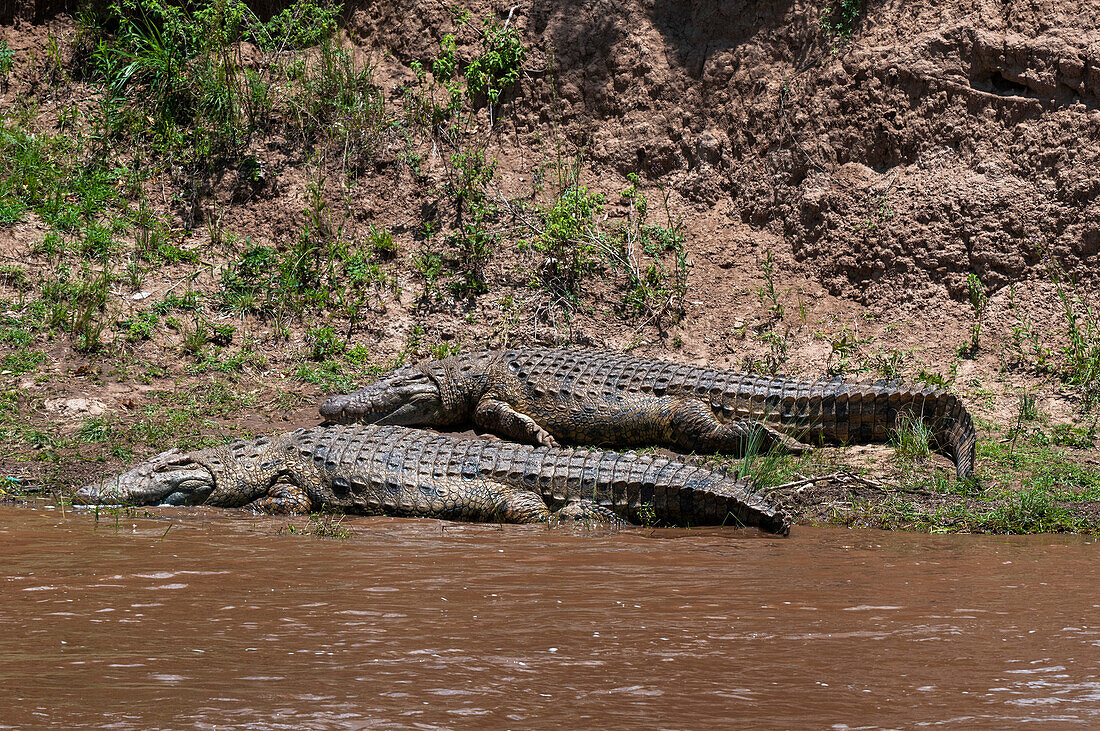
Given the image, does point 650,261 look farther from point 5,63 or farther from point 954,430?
point 5,63

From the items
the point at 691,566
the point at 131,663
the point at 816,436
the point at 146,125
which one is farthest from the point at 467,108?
the point at 131,663

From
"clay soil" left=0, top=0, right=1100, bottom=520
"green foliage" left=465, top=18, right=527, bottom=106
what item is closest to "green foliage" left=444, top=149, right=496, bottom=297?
"clay soil" left=0, top=0, right=1100, bottom=520

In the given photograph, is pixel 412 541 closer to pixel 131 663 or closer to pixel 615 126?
pixel 131 663

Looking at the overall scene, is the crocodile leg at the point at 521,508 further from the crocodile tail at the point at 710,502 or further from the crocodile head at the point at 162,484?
the crocodile head at the point at 162,484

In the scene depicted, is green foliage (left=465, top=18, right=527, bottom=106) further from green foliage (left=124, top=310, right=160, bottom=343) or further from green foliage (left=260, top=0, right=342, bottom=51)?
green foliage (left=124, top=310, right=160, bottom=343)

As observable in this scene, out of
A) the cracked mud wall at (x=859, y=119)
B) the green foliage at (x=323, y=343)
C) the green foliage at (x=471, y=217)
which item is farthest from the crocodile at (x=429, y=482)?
the cracked mud wall at (x=859, y=119)

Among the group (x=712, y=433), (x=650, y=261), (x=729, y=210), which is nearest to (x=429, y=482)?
(x=712, y=433)

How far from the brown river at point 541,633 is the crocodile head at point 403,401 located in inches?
110

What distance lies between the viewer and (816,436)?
7.27 meters

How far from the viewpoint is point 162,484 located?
6.23 m

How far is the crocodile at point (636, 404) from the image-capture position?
7086mm

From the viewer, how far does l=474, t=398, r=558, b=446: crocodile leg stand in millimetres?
7578

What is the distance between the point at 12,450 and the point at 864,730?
20.3ft

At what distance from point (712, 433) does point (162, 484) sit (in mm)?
3726
